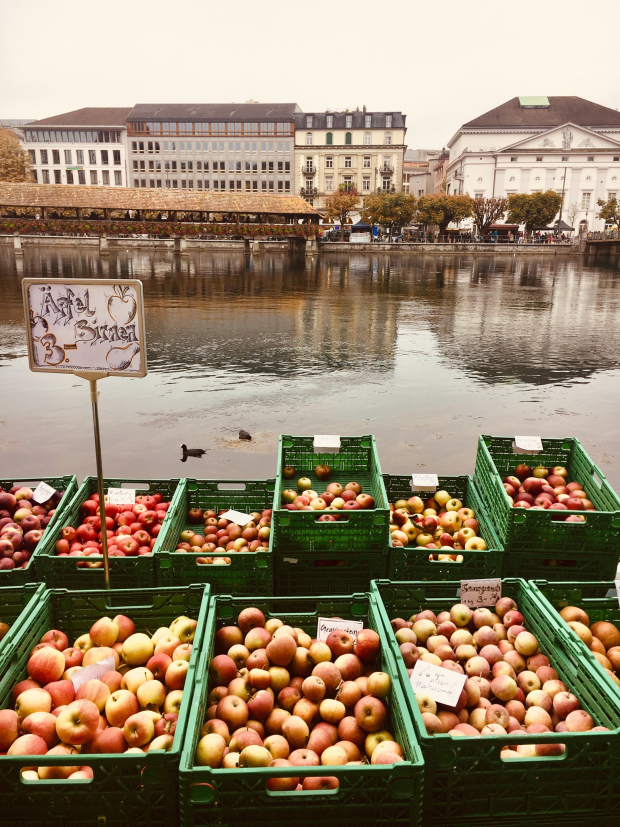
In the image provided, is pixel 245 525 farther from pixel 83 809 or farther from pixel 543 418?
pixel 543 418

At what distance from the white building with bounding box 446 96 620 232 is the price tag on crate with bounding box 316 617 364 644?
86.6 metres

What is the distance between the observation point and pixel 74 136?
92125mm

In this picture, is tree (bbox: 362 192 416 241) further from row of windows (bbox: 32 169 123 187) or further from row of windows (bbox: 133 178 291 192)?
row of windows (bbox: 32 169 123 187)

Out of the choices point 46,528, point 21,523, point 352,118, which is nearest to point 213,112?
point 352,118

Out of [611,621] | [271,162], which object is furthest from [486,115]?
[611,621]

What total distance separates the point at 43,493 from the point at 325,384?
6659mm

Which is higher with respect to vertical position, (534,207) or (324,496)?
(534,207)

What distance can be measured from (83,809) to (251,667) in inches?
35.6

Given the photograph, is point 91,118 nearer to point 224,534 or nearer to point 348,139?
point 348,139

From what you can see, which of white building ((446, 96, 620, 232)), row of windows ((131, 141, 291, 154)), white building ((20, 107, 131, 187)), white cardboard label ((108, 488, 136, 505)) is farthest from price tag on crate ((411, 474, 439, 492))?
white building ((20, 107, 131, 187))

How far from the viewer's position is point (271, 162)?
8894 cm

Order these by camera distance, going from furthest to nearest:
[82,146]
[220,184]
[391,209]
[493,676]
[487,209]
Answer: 1. [82,146]
2. [220,184]
3. [487,209]
4. [391,209]
5. [493,676]

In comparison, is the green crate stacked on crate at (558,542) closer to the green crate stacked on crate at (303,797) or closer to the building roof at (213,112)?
the green crate stacked on crate at (303,797)

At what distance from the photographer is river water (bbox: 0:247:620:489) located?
7492 millimetres
